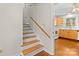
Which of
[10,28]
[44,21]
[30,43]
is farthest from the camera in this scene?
[44,21]

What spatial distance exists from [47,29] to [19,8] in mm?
1130

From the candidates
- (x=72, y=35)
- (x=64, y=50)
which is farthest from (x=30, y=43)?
(x=72, y=35)

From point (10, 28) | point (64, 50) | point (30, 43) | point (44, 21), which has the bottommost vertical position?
point (64, 50)

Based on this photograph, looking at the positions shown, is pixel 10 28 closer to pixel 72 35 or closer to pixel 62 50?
pixel 62 50

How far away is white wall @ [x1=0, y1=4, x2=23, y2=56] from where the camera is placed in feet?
6.16

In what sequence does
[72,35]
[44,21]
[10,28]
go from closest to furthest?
[10,28], [44,21], [72,35]

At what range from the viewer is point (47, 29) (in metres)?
2.93

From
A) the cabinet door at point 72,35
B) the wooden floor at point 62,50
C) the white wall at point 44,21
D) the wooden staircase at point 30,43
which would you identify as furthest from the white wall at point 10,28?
the cabinet door at point 72,35

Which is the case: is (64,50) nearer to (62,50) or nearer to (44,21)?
(62,50)

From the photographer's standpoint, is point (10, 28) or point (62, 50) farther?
point (62, 50)

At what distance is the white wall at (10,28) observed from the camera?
1.88 m

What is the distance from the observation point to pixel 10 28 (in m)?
1.97

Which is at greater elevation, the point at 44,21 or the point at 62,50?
the point at 44,21

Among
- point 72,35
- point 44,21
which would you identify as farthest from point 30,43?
point 72,35
